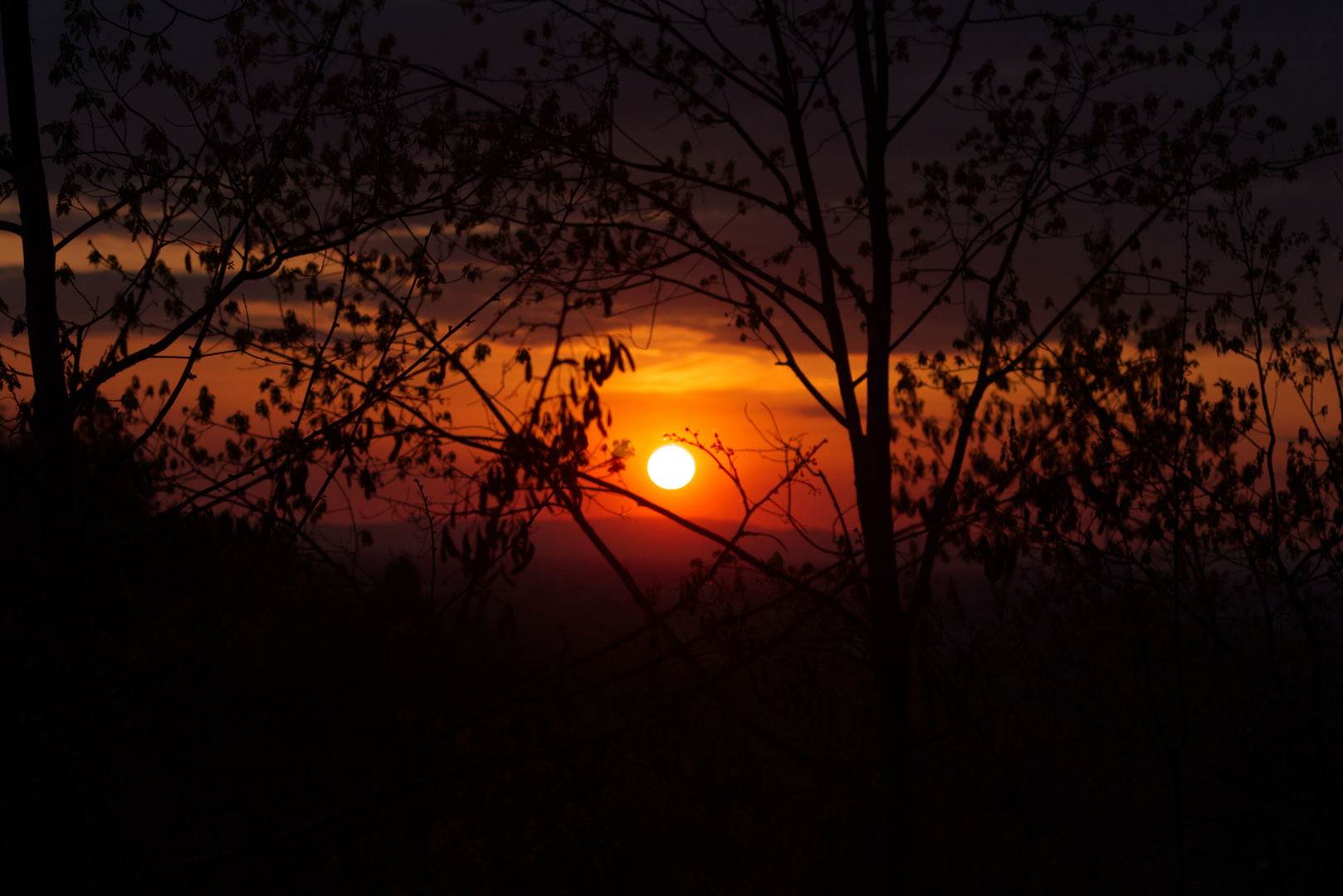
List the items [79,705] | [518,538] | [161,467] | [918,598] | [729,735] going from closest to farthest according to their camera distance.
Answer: [518,538] → [79,705] → [161,467] → [918,598] → [729,735]

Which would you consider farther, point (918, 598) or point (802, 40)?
point (802, 40)

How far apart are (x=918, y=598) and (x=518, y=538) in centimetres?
354

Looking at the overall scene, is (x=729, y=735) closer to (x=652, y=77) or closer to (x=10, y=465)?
(x=652, y=77)

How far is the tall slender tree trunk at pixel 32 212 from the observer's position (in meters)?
5.59

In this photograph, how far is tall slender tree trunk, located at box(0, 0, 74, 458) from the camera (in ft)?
18.3

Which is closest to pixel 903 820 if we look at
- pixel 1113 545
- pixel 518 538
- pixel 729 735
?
pixel 1113 545

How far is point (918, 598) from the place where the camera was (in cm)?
725

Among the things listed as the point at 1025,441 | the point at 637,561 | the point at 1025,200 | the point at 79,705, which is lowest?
the point at 79,705

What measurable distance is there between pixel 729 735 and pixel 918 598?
42.0ft

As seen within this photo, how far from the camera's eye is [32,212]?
5930mm

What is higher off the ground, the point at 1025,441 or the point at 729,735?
the point at 1025,441

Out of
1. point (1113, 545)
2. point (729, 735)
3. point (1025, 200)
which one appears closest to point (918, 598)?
point (1113, 545)

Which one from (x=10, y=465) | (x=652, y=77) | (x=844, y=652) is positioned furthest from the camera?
(x=652, y=77)

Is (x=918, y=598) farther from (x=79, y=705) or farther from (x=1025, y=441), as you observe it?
(x=79, y=705)
